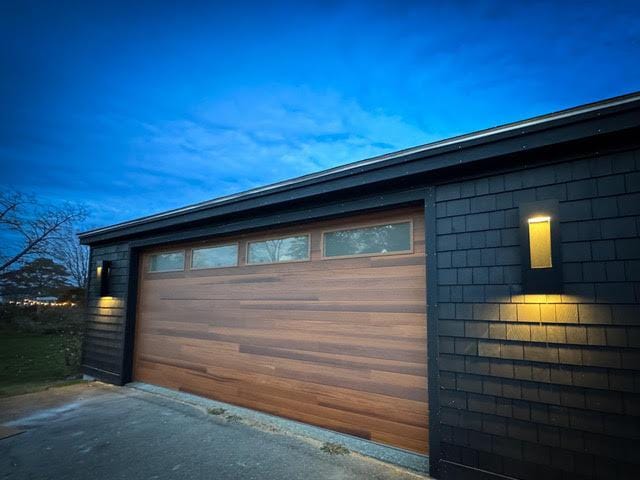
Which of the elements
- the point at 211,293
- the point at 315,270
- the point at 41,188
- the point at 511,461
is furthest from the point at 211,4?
the point at 41,188

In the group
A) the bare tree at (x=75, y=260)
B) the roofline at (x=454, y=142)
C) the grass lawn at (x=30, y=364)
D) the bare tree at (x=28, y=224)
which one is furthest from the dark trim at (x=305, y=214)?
the bare tree at (x=75, y=260)

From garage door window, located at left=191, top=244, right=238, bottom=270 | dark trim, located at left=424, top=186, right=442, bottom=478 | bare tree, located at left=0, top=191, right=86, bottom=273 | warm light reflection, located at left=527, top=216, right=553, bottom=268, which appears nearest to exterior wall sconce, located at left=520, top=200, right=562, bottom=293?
warm light reflection, located at left=527, top=216, right=553, bottom=268

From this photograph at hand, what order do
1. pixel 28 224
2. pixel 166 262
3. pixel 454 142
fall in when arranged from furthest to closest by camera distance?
pixel 28 224
pixel 166 262
pixel 454 142

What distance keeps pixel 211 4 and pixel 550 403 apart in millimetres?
13301

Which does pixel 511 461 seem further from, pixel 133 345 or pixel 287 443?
pixel 133 345

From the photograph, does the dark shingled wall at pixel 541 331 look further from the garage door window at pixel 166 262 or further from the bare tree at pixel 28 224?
the bare tree at pixel 28 224

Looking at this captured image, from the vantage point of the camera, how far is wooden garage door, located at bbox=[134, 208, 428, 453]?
10.9 ft

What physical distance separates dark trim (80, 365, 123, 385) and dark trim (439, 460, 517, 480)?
5.45 m

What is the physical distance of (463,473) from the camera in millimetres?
2641

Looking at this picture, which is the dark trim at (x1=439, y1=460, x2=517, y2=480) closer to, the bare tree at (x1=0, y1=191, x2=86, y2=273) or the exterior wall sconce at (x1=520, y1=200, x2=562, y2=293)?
the exterior wall sconce at (x1=520, y1=200, x2=562, y2=293)

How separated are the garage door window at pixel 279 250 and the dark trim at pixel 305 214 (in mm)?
230

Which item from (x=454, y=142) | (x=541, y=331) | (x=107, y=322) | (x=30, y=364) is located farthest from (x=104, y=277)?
(x=541, y=331)

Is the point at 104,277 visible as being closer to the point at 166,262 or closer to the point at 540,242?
the point at 166,262

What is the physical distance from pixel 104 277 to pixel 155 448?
4.10 meters
